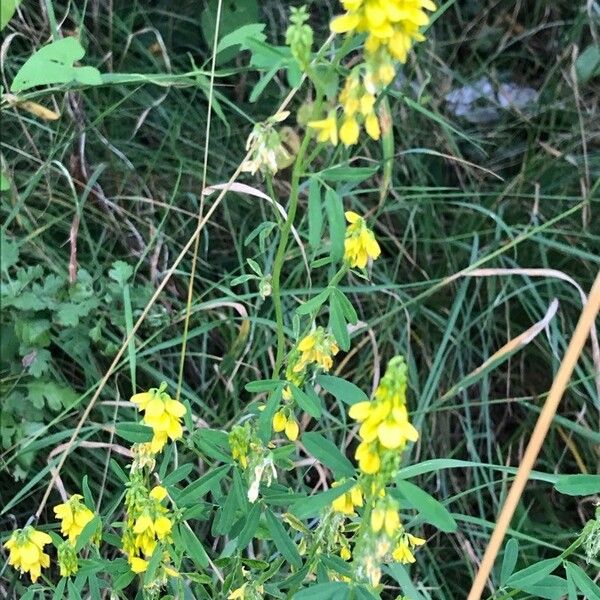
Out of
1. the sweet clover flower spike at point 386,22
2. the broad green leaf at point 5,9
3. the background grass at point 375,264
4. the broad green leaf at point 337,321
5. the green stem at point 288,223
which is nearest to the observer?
the sweet clover flower spike at point 386,22

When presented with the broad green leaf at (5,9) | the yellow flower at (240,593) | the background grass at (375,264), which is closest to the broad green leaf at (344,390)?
the yellow flower at (240,593)

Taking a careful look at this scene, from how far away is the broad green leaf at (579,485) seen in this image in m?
0.84

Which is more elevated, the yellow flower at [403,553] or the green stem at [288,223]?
the green stem at [288,223]

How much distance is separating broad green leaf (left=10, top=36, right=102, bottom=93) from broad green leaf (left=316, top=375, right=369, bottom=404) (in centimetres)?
51

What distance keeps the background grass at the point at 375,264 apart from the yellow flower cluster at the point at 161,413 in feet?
1.49

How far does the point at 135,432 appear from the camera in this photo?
0.81 metres

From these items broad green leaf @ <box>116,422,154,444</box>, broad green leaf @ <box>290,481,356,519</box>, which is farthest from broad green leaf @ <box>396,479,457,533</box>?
broad green leaf @ <box>116,422,154,444</box>

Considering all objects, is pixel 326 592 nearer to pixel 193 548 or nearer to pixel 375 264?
pixel 193 548

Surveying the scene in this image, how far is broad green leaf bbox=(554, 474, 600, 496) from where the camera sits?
84 centimetres

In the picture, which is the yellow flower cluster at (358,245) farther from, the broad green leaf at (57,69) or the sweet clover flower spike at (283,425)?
the broad green leaf at (57,69)

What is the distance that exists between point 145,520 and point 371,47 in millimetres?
480

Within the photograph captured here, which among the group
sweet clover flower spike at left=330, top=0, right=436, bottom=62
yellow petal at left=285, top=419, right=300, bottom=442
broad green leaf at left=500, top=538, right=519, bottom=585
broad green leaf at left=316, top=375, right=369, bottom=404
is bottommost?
broad green leaf at left=500, top=538, right=519, bottom=585

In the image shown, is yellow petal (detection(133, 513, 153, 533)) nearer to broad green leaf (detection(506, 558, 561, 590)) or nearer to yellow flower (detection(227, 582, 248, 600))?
yellow flower (detection(227, 582, 248, 600))

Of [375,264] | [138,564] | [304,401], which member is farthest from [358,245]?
[375,264]
